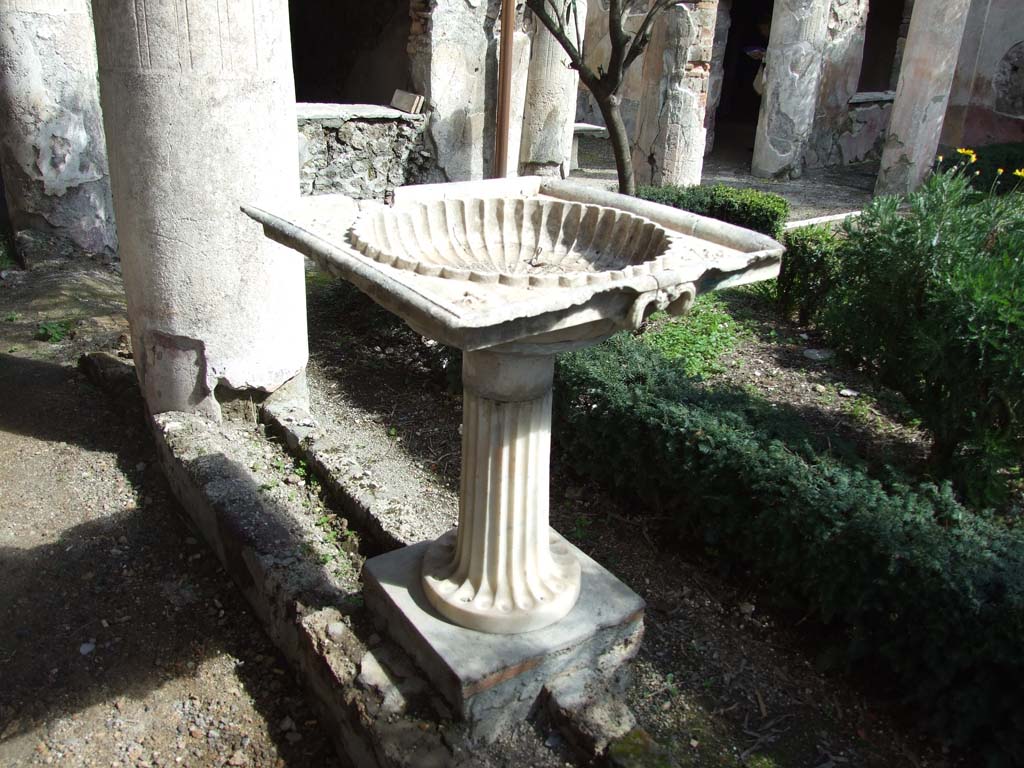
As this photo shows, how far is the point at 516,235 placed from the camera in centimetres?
293

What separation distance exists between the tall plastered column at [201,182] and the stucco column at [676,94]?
6.08 m

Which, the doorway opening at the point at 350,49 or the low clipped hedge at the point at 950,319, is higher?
the doorway opening at the point at 350,49

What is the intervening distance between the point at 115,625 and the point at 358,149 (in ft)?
19.3

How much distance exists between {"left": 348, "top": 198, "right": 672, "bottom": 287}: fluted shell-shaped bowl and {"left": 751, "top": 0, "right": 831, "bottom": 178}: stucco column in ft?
35.0

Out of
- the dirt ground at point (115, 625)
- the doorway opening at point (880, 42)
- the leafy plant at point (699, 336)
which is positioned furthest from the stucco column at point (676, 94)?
the doorway opening at point (880, 42)

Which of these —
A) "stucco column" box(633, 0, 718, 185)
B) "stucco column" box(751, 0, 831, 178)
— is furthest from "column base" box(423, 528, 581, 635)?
"stucco column" box(751, 0, 831, 178)

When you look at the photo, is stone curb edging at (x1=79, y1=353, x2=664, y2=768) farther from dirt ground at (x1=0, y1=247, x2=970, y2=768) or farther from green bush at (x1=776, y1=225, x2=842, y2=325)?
green bush at (x1=776, y1=225, x2=842, y2=325)

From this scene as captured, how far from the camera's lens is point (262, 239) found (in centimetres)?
419

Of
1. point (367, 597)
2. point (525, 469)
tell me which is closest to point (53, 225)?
point (367, 597)

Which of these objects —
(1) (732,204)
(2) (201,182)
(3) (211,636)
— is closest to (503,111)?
(1) (732,204)

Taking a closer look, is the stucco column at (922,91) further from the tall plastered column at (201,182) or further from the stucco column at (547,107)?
the tall plastered column at (201,182)

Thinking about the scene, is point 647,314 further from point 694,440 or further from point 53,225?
point 53,225

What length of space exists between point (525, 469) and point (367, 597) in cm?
82

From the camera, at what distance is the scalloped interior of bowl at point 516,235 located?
2.69 metres
